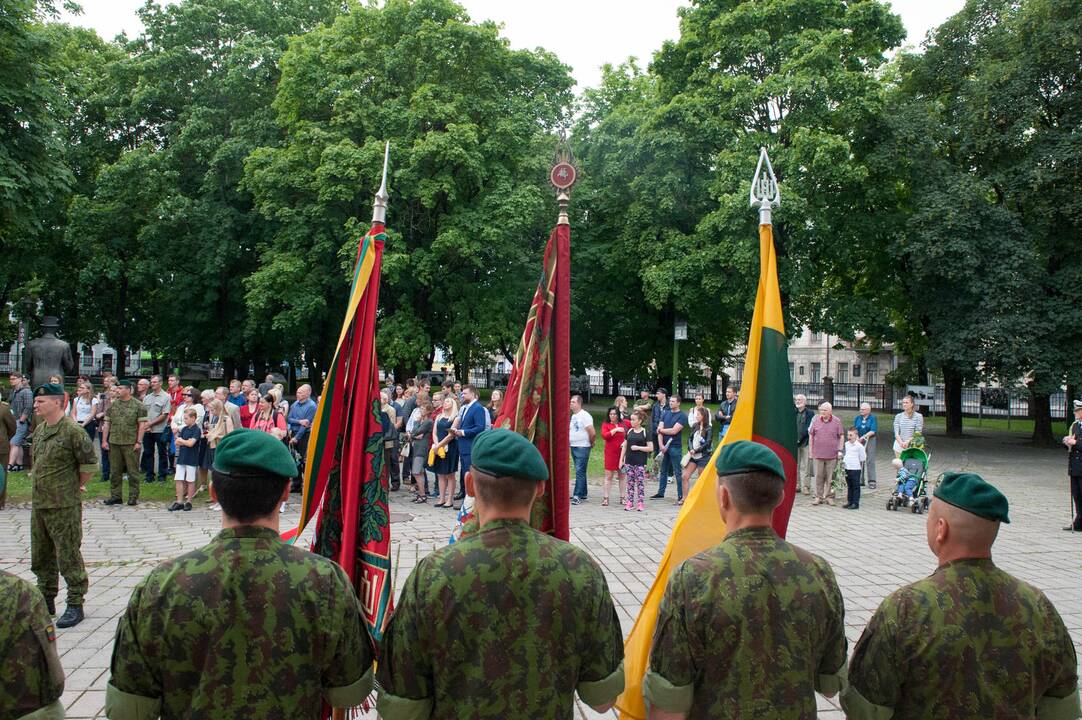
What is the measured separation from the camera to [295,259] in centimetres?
2545

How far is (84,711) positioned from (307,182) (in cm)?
2313

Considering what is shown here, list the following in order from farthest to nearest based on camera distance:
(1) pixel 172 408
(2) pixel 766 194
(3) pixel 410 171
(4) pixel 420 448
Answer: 1. (3) pixel 410 171
2. (1) pixel 172 408
3. (4) pixel 420 448
4. (2) pixel 766 194

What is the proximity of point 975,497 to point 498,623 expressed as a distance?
5.71 ft

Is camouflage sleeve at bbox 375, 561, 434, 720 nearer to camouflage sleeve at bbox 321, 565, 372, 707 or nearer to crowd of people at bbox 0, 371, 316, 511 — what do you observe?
camouflage sleeve at bbox 321, 565, 372, 707

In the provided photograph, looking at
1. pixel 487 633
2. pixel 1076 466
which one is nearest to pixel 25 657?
pixel 487 633

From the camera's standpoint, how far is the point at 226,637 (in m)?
2.51

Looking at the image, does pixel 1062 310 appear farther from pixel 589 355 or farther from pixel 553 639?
pixel 553 639

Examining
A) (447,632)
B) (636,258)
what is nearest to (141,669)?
(447,632)

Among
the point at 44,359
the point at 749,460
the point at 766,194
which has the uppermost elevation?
the point at 766,194

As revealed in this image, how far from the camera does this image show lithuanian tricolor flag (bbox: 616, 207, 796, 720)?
3.83 m

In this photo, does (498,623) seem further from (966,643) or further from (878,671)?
(966,643)

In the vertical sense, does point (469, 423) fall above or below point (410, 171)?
below

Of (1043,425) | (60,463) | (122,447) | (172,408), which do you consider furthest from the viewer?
(1043,425)

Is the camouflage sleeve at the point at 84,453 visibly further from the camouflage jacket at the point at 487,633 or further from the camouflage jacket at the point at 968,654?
the camouflage jacket at the point at 968,654
